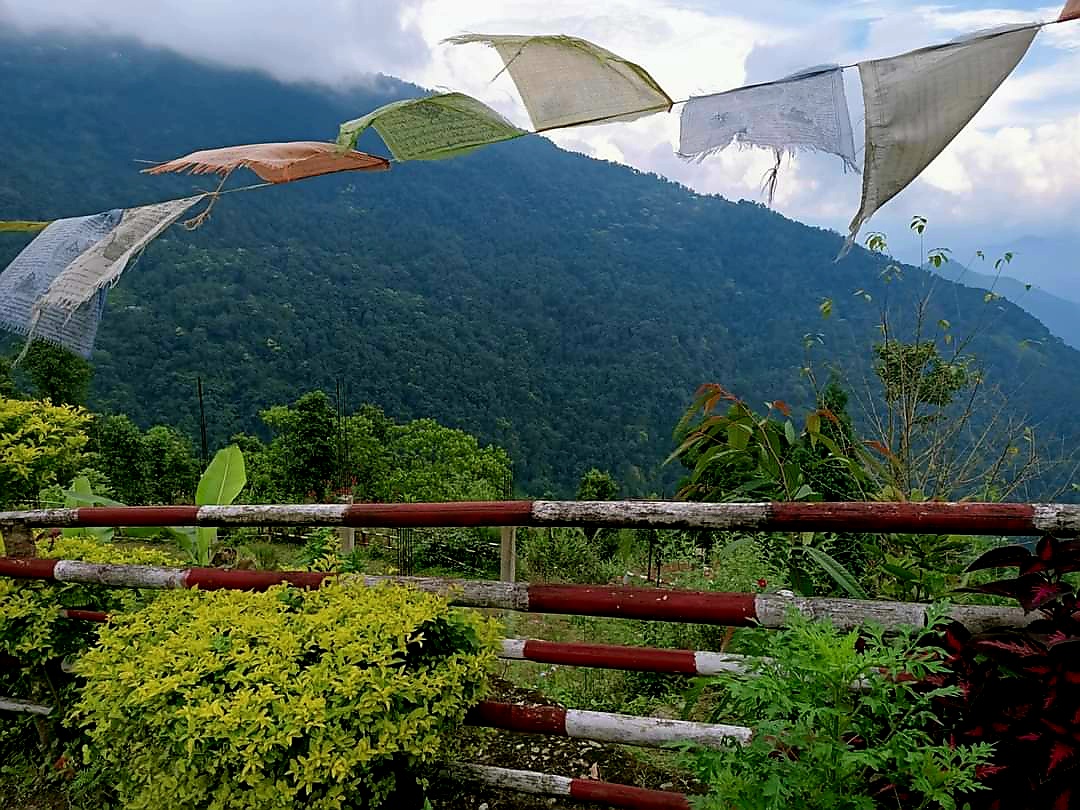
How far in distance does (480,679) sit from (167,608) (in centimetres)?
78

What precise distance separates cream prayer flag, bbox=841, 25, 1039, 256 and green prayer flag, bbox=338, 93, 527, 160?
675mm

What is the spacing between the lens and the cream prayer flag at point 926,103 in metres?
1.30

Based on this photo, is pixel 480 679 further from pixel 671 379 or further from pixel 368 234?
pixel 368 234

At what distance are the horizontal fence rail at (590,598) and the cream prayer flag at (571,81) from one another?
1.01 meters

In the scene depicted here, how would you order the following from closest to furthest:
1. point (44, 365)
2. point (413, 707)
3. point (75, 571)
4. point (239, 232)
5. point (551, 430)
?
point (413, 707) < point (75, 571) < point (44, 365) < point (551, 430) < point (239, 232)

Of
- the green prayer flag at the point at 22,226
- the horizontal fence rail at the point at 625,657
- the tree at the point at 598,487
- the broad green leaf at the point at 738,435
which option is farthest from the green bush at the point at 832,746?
the tree at the point at 598,487

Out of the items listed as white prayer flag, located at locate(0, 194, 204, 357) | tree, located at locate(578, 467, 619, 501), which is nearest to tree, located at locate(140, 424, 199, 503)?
tree, located at locate(578, 467, 619, 501)

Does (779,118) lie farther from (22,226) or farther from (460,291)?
(460,291)

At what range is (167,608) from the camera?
1917mm

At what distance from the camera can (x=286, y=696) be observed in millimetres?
1544

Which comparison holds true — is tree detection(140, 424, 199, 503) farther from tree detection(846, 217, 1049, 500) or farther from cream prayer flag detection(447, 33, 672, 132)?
cream prayer flag detection(447, 33, 672, 132)

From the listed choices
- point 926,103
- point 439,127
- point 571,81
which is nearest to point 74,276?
point 439,127

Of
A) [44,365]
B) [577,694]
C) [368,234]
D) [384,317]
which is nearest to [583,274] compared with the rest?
[368,234]

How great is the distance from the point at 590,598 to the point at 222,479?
2.09 m
